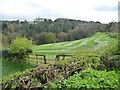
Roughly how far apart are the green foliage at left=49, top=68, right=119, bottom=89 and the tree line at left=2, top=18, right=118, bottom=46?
3819 mm

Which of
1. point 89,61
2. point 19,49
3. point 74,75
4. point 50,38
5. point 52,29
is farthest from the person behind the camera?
point 52,29

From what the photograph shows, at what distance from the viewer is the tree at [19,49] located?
842cm

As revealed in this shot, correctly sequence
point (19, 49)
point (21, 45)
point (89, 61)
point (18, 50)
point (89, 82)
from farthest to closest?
1. point (21, 45)
2. point (19, 49)
3. point (18, 50)
4. point (89, 61)
5. point (89, 82)

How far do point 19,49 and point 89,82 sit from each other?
6643 millimetres

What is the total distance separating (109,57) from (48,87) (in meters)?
1.26

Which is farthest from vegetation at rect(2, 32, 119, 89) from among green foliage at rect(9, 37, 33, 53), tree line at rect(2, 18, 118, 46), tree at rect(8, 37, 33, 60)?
green foliage at rect(9, 37, 33, 53)

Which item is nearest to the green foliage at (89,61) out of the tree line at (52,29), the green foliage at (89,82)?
the green foliage at (89,82)

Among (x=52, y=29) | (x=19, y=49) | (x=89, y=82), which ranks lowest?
(x=19, y=49)

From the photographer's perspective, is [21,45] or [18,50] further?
[21,45]

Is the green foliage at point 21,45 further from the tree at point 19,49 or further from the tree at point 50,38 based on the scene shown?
the tree at point 50,38

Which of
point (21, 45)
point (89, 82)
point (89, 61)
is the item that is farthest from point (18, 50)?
point (89, 82)

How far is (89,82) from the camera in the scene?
2.46 metres

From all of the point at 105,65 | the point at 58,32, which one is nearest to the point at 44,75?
the point at 105,65

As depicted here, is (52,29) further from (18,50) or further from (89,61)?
(89,61)
